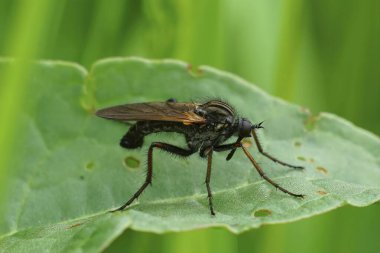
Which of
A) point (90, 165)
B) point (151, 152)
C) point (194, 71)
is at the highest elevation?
point (194, 71)

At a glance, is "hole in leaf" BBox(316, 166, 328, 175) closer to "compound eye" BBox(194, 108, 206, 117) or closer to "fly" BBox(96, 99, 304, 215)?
"fly" BBox(96, 99, 304, 215)

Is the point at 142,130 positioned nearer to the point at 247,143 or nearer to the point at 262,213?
the point at 247,143

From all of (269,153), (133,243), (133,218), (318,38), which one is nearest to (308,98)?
(318,38)

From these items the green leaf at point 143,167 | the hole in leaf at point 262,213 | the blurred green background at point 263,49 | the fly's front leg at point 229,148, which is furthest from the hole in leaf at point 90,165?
the hole in leaf at point 262,213

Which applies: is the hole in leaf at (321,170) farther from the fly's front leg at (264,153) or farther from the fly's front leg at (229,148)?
the fly's front leg at (229,148)

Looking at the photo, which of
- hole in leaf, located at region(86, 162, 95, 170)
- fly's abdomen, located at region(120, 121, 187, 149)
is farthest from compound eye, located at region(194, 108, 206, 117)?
hole in leaf, located at region(86, 162, 95, 170)

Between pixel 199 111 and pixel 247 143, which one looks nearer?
pixel 199 111

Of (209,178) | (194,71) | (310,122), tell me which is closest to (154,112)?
(194,71)
